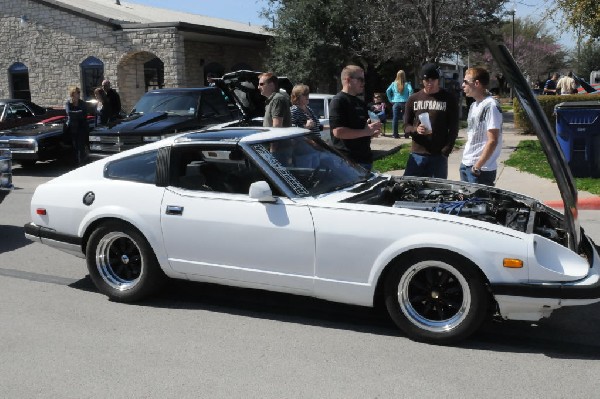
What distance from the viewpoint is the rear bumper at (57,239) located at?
Result: 5.42m

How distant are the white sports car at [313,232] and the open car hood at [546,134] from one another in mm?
22

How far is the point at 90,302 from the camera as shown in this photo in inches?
211

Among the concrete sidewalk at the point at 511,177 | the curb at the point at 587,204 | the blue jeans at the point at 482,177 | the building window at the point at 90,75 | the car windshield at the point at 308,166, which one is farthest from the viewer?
the building window at the point at 90,75

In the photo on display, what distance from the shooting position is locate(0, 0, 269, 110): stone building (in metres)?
22.5

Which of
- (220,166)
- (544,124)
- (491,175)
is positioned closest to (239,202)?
(220,166)

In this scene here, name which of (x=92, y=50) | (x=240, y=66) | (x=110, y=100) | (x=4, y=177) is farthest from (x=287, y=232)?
(x=240, y=66)

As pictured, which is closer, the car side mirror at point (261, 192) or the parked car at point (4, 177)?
the car side mirror at point (261, 192)

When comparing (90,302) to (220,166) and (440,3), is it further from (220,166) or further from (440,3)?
(440,3)

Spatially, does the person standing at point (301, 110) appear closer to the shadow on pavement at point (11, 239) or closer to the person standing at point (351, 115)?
the person standing at point (351, 115)

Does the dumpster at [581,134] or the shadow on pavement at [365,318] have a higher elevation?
the dumpster at [581,134]

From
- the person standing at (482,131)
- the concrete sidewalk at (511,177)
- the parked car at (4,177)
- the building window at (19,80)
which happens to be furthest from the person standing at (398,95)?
the building window at (19,80)

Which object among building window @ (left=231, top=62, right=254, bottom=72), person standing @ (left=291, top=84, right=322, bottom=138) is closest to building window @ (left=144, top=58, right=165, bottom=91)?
building window @ (left=231, top=62, right=254, bottom=72)

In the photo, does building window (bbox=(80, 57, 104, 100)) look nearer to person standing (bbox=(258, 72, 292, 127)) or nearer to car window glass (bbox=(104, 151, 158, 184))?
person standing (bbox=(258, 72, 292, 127))

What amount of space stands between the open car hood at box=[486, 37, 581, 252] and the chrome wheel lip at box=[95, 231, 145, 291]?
3.08m
